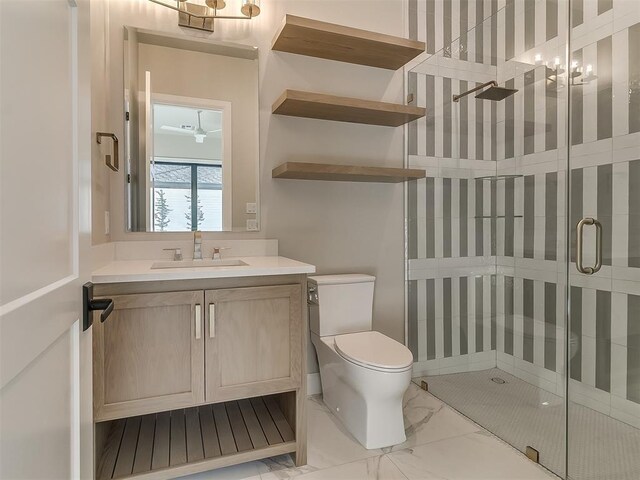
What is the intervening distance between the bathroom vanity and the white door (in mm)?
602

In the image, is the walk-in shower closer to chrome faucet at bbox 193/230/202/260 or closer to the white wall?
the white wall

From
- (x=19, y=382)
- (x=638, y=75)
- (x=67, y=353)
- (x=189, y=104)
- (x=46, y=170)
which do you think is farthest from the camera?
(x=189, y=104)

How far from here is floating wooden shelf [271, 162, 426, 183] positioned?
207 centimetres

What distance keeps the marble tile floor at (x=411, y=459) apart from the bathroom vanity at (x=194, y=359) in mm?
105

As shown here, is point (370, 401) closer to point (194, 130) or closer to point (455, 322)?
point (455, 322)

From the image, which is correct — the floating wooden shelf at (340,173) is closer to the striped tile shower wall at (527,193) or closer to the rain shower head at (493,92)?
the striped tile shower wall at (527,193)

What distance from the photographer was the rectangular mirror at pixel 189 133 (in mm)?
2027

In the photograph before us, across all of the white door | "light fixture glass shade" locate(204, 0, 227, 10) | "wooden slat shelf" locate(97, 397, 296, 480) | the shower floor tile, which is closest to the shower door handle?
the shower floor tile

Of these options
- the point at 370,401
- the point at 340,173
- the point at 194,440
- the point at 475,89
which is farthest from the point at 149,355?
the point at 475,89

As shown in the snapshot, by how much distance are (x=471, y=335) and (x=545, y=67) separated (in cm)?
172

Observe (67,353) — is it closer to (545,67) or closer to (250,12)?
(250,12)

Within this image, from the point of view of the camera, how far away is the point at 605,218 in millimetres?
1896

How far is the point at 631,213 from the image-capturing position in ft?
6.06

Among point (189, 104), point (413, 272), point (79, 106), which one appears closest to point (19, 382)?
point (79, 106)
